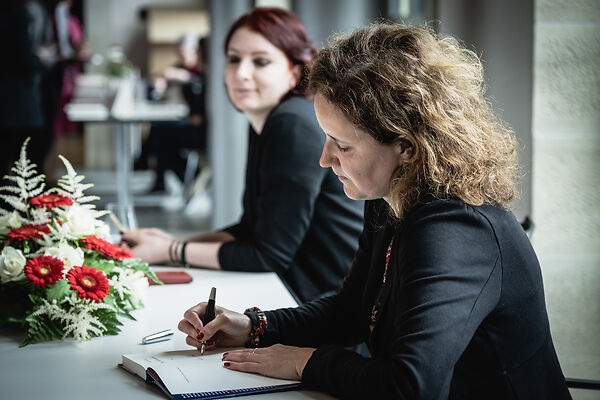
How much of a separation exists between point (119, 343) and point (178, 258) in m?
0.70

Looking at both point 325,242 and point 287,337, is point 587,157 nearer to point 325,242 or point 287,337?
point 325,242

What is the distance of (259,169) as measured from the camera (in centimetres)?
228

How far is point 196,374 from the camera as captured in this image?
116 cm

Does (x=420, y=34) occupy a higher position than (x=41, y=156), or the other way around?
(x=420, y=34)

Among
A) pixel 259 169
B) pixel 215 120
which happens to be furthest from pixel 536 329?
pixel 215 120

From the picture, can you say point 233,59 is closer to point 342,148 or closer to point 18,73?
point 342,148

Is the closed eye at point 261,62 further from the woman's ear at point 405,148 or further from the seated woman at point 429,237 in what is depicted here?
the woman's ear at point 405,148

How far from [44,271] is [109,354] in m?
0.21

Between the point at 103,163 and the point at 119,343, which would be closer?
the point at 119,343

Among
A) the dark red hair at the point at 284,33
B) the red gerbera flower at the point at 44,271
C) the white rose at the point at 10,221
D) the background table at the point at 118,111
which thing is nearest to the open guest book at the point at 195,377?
the red gerbera flower at the point at 44,271

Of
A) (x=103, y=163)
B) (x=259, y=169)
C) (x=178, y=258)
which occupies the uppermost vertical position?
(x=259, y=169)

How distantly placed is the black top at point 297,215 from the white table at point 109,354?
227 millimetres

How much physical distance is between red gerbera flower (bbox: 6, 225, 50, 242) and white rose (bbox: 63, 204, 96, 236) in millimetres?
55

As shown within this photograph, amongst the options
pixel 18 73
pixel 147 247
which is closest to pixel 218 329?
pixel 147 247
